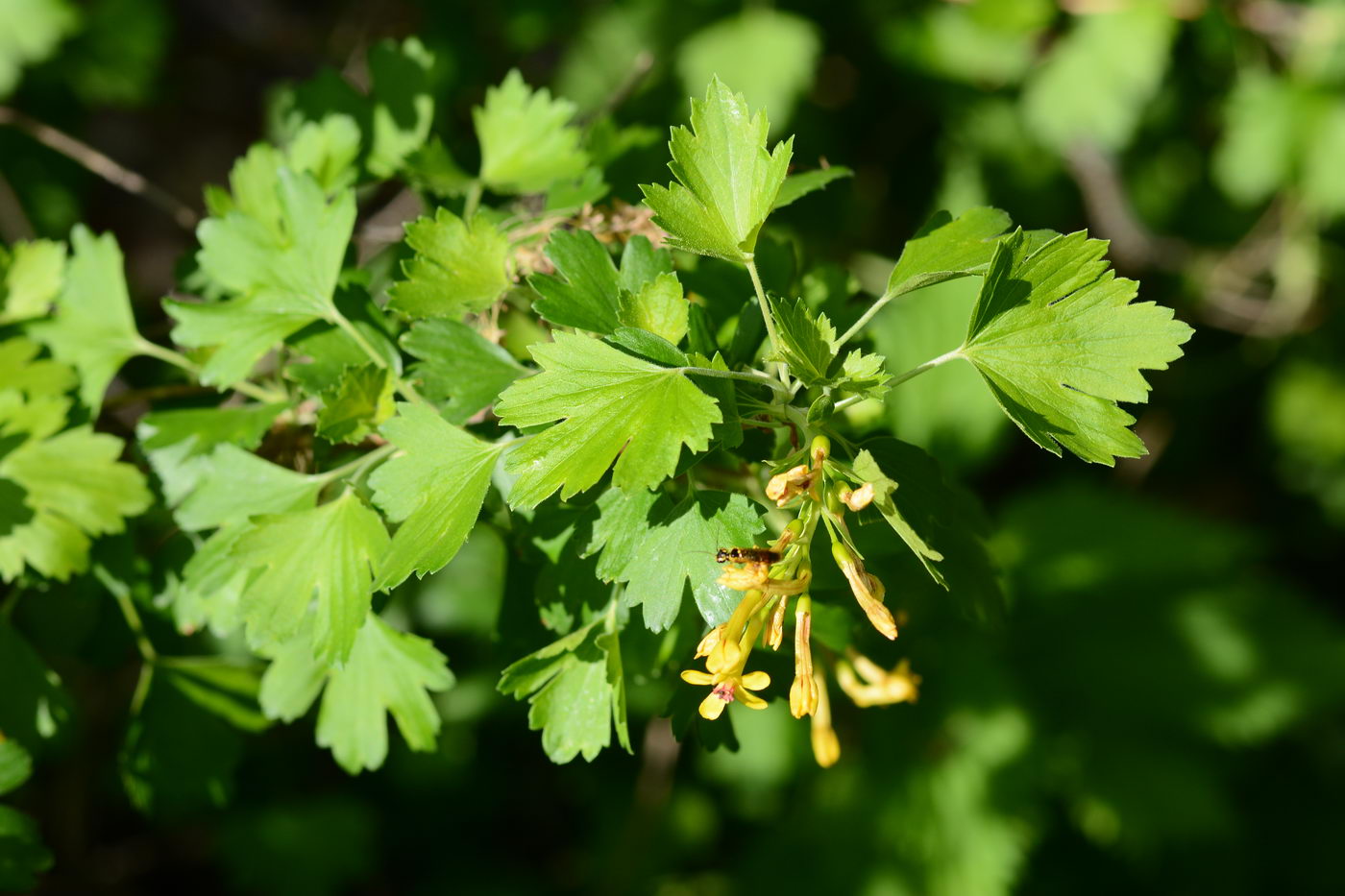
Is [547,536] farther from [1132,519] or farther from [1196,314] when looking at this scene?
[1196,314]

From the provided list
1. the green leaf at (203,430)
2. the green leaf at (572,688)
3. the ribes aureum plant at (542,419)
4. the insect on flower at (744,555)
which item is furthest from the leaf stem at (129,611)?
the insect on flower at (744,555)

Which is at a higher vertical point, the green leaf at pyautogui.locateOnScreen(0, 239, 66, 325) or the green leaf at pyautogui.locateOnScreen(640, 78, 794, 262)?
the green leaf at pyautogui.locateOnScreen(640, 78, 794, 262)

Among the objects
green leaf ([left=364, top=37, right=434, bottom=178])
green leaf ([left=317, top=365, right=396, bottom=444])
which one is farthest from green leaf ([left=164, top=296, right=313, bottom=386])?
green leaf ([left=364, top=37, right=434, bottom=178])

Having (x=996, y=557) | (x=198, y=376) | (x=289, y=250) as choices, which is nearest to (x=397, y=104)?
(x=289, y=250)

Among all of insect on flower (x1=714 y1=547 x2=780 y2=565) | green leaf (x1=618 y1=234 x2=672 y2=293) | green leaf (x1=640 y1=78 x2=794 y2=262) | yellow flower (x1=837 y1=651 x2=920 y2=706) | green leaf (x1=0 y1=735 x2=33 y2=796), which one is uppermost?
green leaf (x1=640 y1=78 x2=794 y2=262)

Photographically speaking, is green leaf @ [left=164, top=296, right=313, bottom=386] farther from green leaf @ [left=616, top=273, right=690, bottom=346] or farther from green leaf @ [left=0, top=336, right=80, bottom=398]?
green leaf @ [left=616, top=273, right=690, bottom=346]

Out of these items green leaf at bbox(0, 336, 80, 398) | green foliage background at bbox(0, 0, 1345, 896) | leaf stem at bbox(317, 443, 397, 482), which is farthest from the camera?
green foliage background at bbox(0, 0, 1345, 896)

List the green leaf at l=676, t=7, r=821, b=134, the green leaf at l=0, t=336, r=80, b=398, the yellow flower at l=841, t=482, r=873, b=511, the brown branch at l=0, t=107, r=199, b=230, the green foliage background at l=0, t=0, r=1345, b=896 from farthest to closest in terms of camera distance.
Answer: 1. the green foliage background at l=0, t=0, r=1345, b=896
2. the green leaf at l=676, t=7, r=821, b=134
3. the brown branch at l=0, t=107, r=199, b=230
4. the green leaf at l=0, t=336, r=80, b=398
5. the yellow flower at l=841, t=482, r=873, b=511

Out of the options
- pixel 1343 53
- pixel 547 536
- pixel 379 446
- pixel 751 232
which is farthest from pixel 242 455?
pixel 1343 53
